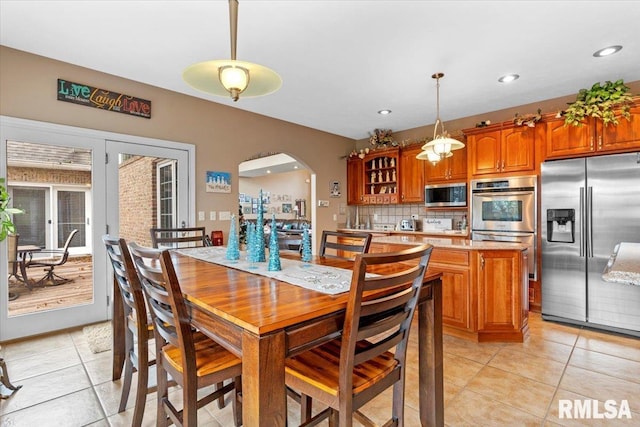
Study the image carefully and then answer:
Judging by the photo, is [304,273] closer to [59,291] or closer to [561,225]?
[59,291]

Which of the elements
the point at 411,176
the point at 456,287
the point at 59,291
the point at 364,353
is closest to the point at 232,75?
the point at 364,353

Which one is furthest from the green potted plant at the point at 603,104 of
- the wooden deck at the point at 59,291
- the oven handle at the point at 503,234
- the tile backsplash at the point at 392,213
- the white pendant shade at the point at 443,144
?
the wooden deck at the point at 59,291

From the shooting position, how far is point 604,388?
211 cm

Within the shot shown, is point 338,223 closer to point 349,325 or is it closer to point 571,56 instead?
point 571,56

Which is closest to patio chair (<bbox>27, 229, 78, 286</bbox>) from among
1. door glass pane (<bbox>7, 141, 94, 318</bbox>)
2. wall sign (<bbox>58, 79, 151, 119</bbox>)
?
door glass pane (<bbox>7, 141, 94, 318</bbox>)

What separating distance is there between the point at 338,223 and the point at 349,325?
15.9ft

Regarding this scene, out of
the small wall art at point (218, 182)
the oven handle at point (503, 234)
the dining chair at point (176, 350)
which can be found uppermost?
the small wall art at point (218, 182)

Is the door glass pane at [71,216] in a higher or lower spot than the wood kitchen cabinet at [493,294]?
higher

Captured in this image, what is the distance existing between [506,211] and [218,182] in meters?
3.71

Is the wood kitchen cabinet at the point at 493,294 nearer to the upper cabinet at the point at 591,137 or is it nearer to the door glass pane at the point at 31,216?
the upper cabinet at the point at 591,137

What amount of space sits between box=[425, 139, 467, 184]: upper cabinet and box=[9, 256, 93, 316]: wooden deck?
14.5 feet

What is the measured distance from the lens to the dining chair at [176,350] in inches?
46.3

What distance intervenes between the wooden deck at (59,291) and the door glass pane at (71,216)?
0.67ft

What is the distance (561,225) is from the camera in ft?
11.1
